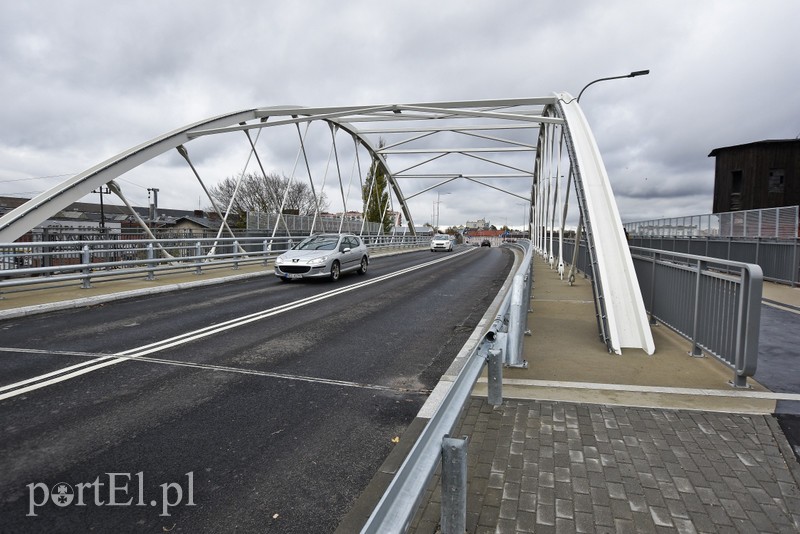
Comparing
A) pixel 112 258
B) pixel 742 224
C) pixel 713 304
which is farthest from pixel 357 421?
pixel 112 258

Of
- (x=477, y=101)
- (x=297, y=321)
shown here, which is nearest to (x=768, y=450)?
(x=297, y=321)

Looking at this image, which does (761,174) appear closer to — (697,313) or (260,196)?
(697,313)

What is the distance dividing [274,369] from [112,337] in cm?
317

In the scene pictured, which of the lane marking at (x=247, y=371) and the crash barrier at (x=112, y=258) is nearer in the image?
the lane marking at (x=247, y=371)

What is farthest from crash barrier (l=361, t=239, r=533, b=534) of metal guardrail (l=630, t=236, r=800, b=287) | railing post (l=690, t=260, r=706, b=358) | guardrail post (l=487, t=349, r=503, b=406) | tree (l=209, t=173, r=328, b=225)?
tree (l=209, t=173, r=328, b=225)

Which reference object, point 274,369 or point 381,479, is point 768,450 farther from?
point 274,369

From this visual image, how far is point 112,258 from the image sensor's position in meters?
20.4

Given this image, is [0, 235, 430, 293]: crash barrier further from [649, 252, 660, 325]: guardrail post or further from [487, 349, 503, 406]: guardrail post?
[649, 252, 660, 325]: guardrail post

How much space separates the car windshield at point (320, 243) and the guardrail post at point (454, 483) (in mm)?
13343

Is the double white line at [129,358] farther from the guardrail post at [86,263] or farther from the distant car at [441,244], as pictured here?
the distant car at [441,244]

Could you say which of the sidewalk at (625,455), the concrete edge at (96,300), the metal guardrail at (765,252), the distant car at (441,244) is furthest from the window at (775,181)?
the concrete edge at (96,300)

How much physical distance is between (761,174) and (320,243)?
3861cm

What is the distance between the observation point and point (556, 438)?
3506 mm

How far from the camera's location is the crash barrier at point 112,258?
33.2 ft
